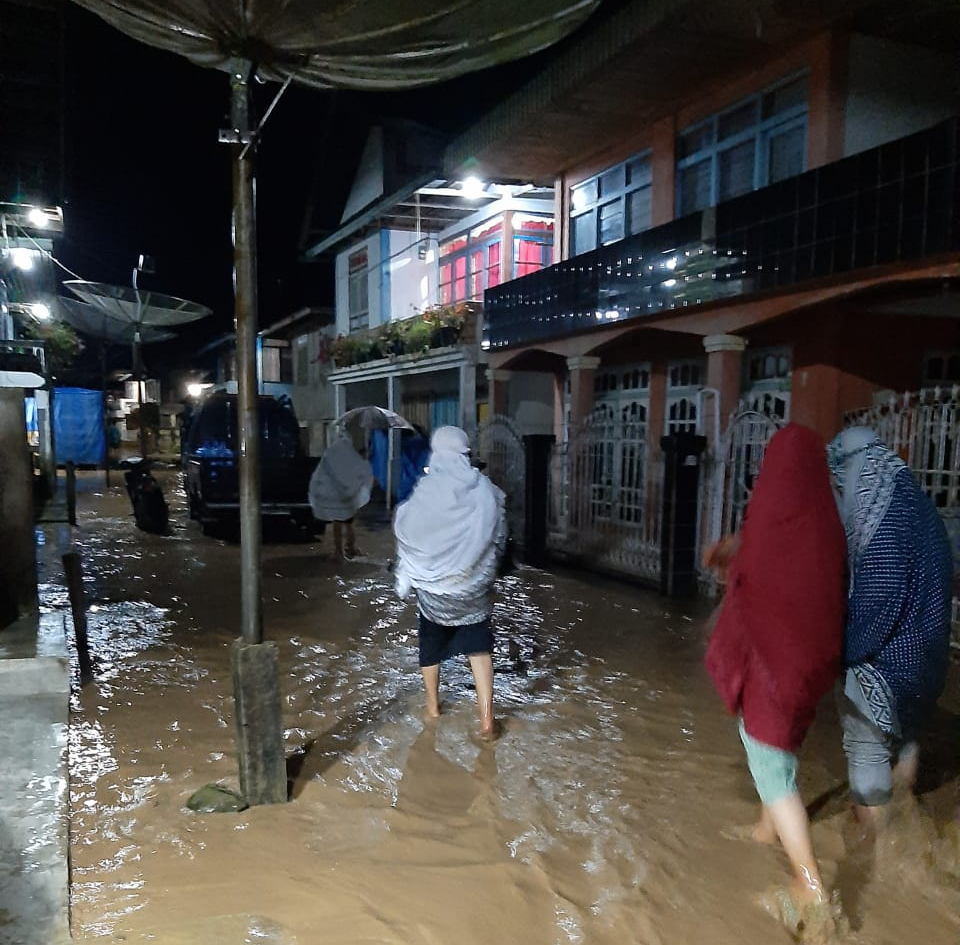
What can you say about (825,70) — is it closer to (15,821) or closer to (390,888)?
(390,888)

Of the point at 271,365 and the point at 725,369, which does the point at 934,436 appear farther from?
the point at 271,365

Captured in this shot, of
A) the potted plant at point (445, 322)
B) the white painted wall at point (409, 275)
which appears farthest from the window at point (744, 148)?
the white painted wall at point (409, 275)

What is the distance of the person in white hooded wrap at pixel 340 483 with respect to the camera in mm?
9617

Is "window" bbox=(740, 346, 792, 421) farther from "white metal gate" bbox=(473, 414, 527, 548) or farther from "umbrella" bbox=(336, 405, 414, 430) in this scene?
"umbrella" bbox=(336, 405, 414, 430)

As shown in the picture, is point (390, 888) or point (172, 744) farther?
point (172, 744)

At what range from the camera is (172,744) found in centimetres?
419

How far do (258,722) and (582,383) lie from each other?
967 cm

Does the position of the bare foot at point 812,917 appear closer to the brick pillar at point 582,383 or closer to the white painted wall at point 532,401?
the brick pillar at point 582,383

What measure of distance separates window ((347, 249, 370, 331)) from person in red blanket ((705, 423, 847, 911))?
1869 cm

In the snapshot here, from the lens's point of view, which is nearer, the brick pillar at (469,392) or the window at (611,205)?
the window at (611,205)

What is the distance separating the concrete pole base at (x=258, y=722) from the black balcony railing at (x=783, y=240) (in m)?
6.80

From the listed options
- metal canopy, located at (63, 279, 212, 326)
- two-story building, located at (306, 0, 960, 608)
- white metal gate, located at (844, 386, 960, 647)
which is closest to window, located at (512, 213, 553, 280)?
two-story building, located at (306, 0, 960, 608)

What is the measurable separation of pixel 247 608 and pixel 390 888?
1336mm

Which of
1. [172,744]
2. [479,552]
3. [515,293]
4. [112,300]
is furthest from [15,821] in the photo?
[112,300]
